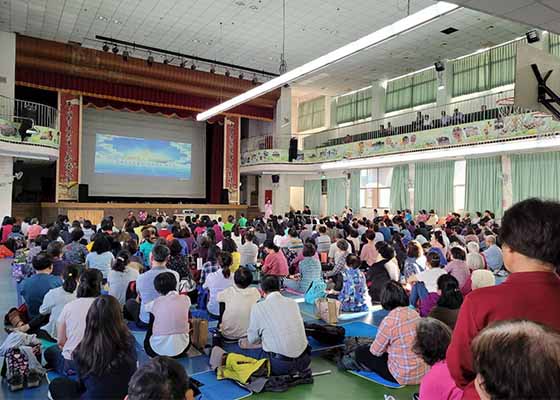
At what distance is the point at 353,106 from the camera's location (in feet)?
66.5

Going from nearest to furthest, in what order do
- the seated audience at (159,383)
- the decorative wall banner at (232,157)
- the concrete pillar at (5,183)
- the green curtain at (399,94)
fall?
1. the seated audience at (159,383)
2. the concrete pillar at (5,183)
3. the green curtain at (399,94)
4. the decorative wall banner at (232,157)

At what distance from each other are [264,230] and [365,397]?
7070 mm

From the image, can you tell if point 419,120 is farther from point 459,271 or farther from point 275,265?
point 459,271

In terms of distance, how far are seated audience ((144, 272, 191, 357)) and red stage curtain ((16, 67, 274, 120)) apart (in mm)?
13055

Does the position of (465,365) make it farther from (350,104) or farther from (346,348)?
(350,104)

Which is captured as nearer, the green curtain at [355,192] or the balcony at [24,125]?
the balcony at [24,125]

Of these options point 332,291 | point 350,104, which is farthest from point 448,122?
point 332,291

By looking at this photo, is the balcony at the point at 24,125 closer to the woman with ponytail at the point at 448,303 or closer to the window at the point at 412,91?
the woman with ponytail at the point at 448,303

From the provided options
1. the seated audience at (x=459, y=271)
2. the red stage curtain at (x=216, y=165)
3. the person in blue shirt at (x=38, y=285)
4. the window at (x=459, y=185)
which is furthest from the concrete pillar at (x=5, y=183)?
the window at (x=459, y=185)

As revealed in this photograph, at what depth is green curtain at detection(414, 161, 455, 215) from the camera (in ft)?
49.1

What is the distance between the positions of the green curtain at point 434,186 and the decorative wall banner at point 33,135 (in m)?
12.9

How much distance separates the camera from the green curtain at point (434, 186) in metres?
15.0

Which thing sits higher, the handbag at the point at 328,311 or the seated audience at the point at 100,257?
the seated audience at the point at 100,257

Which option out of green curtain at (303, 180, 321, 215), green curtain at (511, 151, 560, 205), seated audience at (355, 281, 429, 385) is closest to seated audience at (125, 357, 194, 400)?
seated audience at (355, 281, 429, 385)
